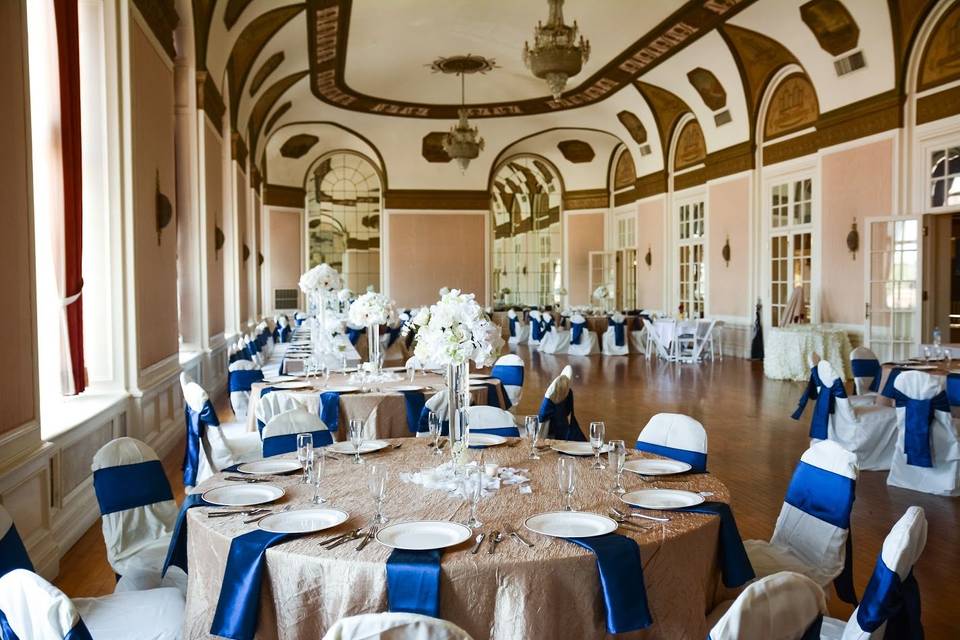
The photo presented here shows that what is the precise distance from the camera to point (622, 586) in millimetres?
2086

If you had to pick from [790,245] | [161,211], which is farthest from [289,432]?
[790,245]

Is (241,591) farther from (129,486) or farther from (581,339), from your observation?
(581,339)

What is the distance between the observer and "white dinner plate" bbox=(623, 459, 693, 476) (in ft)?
9.60

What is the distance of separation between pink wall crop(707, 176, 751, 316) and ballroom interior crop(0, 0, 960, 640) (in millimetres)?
74

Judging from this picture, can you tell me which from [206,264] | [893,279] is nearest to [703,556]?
[206,264]

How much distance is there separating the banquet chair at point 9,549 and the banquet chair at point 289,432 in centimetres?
142

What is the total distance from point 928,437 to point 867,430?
0.65 meters

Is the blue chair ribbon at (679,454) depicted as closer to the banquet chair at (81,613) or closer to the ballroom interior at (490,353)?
the ballroom interior at (490,353)

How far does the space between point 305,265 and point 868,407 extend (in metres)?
17.0

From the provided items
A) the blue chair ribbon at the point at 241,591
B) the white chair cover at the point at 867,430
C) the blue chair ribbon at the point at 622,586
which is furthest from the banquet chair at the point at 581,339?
the blue chair ribbon at the point at 241,591

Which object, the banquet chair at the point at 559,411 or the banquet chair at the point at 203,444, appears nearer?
the banquet chair at the point at 203,444

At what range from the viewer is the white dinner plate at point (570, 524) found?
7.43 feet

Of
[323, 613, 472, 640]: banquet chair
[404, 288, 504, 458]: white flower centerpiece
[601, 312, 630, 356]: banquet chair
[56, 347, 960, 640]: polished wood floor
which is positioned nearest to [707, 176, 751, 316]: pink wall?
[56, 347, 960, 640]: polished wood floor

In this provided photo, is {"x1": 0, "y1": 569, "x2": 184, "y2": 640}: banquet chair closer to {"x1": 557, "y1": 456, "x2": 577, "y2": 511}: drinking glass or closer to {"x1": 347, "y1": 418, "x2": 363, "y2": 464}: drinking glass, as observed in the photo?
{"x1": 347, "y1": 418, "x2": 363, "y2": 464}: drinking glass
